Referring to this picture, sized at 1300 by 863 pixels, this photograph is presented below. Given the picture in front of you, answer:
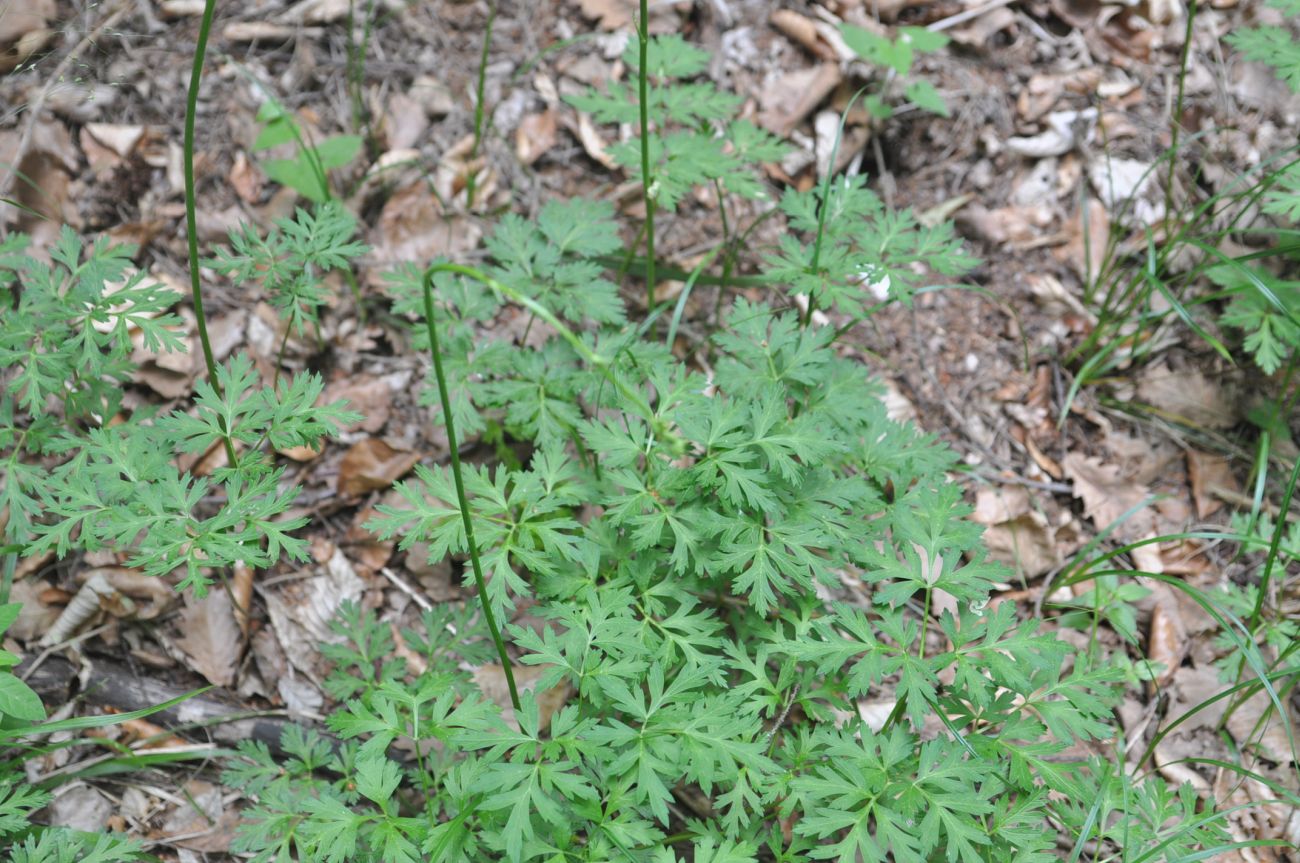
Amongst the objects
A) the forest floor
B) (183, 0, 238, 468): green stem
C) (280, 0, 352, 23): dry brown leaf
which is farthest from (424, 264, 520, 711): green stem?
(280, 0, 352, 23): dry brown leaf

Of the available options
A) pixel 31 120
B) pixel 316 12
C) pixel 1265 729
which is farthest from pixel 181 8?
pixel 1265 729

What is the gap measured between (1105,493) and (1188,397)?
1.92 feet

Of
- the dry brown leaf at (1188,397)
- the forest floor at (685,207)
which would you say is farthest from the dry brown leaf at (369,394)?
the dry brown leaf at (1188,397)

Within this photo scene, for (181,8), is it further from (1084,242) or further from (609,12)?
(1084,242)

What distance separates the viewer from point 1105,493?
345cm

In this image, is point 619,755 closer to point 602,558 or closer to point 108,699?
point 602,558

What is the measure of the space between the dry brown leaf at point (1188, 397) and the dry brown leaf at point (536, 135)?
2663mm

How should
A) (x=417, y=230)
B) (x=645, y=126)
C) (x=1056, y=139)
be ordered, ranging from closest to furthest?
(x=645, y=126), (x=417, y=230), (x=1056, y=139)

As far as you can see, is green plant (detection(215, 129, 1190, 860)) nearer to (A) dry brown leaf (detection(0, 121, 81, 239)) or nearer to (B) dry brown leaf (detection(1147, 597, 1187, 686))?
(B) dry brown leaf (detection(1147, 597, 1187, 686))

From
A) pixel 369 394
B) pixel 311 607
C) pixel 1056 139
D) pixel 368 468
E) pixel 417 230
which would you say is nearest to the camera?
pixel 311 607

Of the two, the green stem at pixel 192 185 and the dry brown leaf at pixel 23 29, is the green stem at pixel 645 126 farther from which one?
the dry brown leaf at pixel 23 29

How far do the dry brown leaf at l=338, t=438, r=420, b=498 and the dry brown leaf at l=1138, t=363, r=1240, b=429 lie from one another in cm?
292

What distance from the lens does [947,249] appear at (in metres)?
2.93

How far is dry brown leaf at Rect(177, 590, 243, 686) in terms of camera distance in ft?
9.52
